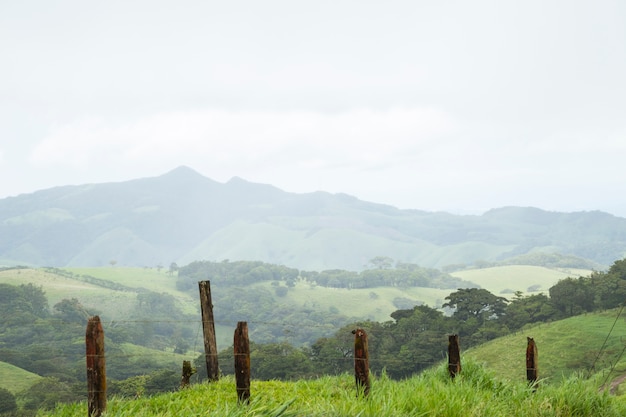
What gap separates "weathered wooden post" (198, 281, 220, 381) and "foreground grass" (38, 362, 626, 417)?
1255 millimetres

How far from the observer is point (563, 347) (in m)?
85.5

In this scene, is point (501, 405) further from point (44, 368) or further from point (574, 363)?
point (44, 368)

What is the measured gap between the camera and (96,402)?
35.4ft

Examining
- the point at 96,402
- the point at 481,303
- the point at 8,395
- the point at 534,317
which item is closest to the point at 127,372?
the point at 8,395

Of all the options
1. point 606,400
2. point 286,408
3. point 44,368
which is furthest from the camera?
point 44,368

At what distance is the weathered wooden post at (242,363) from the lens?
1210 centimetres

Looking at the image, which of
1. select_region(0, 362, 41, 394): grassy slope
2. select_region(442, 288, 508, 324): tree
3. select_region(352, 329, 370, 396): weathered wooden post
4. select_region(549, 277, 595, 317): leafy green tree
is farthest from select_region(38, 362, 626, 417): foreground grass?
→ select_region(0, 362, 41, 394): grassy slope

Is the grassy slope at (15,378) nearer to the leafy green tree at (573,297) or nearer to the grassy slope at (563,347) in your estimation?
the grassy slope at (563,347)

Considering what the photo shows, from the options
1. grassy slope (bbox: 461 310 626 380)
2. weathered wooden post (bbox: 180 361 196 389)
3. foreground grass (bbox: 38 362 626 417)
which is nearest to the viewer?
foreground grass (bbox: 38 362 626 417)

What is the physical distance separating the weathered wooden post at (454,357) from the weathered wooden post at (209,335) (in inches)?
285

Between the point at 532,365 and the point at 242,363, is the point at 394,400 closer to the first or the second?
the point at 242,363

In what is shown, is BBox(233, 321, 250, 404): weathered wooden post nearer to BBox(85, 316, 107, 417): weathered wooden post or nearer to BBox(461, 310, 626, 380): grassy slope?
BBox(85, 316, 107, 417): weathered wooden post

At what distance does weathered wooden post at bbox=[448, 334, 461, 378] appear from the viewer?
48.1ft

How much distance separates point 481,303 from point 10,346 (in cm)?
15931
